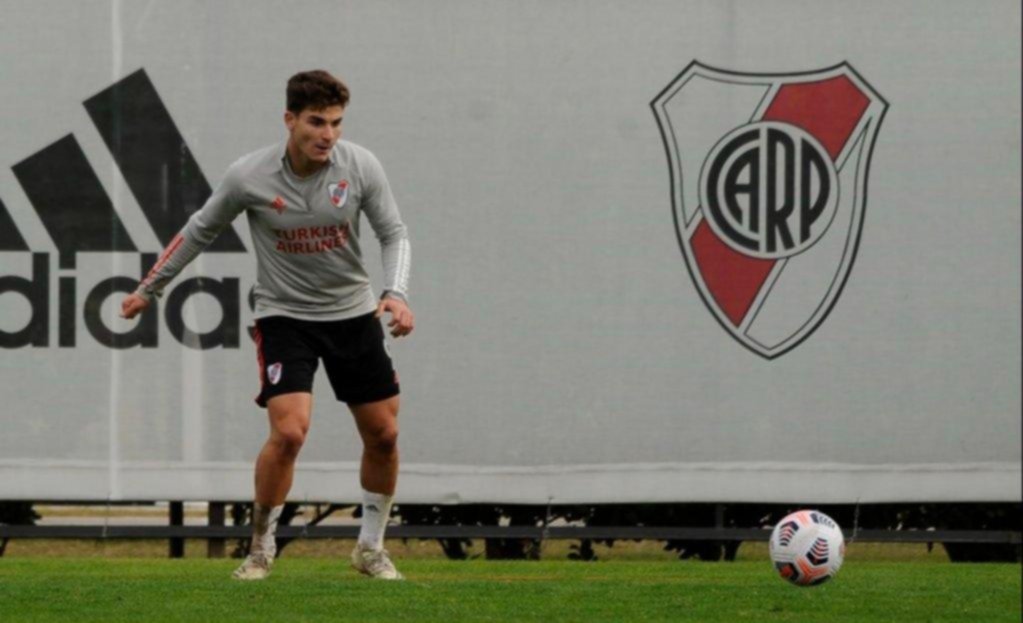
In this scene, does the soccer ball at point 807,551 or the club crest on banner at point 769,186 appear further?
the club crest on banner at point 769,186

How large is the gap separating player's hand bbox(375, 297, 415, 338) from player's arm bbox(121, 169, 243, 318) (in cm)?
70

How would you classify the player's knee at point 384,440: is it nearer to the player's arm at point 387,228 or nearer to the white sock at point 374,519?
the white sock at point 374,519

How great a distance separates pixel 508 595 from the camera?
6.26 metres

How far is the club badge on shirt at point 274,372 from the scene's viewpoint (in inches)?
263

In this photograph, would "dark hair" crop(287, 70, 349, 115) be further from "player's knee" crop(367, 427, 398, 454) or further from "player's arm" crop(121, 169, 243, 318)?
"player's knee" crop(367, 427, 398, 454)

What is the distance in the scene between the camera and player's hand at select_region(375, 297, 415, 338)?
20.7ft

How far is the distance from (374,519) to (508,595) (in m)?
0.92

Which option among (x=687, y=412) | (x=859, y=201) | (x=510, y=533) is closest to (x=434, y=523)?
(x=510, y=533)

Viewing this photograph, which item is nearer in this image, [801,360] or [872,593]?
[872,593]

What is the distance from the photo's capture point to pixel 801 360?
362 inches

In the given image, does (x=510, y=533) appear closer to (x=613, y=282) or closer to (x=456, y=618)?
(x=613, y=282)

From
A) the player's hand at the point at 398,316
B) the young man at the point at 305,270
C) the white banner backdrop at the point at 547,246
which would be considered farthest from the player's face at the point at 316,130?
the white banner backdrop at the point at 547,246

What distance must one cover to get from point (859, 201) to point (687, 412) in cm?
132

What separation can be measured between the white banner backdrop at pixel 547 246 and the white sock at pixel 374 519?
204cm
